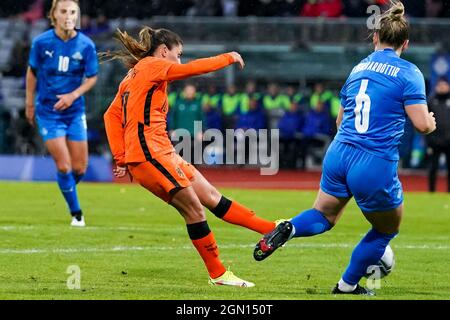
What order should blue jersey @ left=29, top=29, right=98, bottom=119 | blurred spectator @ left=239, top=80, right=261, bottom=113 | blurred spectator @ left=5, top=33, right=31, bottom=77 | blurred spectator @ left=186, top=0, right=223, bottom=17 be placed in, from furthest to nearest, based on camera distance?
1. blurred spectator @ left=186, top=0, right=223, bottom=17
2. blurred spectator @ left=5, top=33, right=31, bottom=77
3. blurred spectator @ left=239, top=80, right=261, bottom=113
4. blue jersey @ left=29, top=29, right=98, bottom=119

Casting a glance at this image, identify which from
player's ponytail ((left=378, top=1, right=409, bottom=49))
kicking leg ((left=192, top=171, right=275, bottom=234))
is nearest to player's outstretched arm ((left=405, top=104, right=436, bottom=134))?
player's ponytail ((left=378, top=1, right=409, bottom=49))

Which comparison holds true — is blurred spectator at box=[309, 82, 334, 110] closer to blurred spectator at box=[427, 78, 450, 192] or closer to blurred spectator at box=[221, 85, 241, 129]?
blurred spectator at box=[221, 85, 241, 129]

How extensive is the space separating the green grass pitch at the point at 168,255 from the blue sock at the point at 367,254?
0.24m

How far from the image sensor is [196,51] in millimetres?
29688

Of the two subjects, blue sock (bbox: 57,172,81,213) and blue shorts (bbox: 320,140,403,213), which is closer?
blue shorts (bbox: 320,140,403,213)

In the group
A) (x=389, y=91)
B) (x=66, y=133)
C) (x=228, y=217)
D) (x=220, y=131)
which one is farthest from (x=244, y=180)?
(x=389, y=91)

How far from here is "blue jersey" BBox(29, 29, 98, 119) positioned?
47.1 feet

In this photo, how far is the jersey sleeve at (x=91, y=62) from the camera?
565 inches

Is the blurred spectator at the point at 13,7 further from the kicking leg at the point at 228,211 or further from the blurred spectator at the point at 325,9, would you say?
the kicking leg at the point at 228,211

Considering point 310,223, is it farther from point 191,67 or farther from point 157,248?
point 157,248

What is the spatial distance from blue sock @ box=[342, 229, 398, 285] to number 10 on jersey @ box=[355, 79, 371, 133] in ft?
2.71

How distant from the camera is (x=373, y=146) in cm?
820

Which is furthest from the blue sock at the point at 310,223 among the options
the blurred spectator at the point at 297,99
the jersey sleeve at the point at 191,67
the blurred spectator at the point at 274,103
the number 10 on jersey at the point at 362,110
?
the blurred spectator at the point at 274,103
